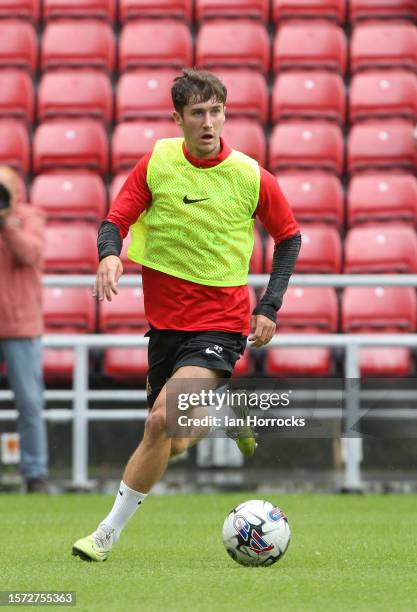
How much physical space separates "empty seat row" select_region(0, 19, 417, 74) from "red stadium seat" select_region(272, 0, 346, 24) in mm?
90

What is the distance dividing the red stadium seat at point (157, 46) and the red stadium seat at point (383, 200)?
212 cm

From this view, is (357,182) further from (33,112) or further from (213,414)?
(213,414)

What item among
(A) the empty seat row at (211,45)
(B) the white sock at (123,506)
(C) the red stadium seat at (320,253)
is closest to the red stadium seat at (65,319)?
(C) the red stadium seat at (320,253)

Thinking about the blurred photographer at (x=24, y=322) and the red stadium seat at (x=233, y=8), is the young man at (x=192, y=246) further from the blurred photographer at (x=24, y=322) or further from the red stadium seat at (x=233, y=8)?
the red stadium seat at (x=233, y=8)

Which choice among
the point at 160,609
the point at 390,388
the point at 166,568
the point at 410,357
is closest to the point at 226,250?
the point at 166,568

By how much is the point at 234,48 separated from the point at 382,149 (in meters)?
1.63

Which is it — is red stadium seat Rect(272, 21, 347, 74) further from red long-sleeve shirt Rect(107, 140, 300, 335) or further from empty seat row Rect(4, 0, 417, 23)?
red long-sleeve shirt Rect(107, 140, 300, 335)

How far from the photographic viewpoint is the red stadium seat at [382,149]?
36.8 ft

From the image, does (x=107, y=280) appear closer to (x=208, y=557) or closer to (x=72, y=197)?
(x=208, y=557)

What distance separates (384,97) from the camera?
11.5 metres

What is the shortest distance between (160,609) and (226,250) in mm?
1815

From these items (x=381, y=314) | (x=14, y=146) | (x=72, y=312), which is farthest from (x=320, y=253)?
(x=14, y=146)

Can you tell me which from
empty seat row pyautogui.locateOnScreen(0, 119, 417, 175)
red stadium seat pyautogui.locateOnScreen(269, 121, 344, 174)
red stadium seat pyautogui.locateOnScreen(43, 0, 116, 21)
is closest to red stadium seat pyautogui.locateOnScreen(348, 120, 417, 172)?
empty seat row pyautogui.locateOnScreen(0, 119, 417, 175)

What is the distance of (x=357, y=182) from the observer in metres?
10.9
